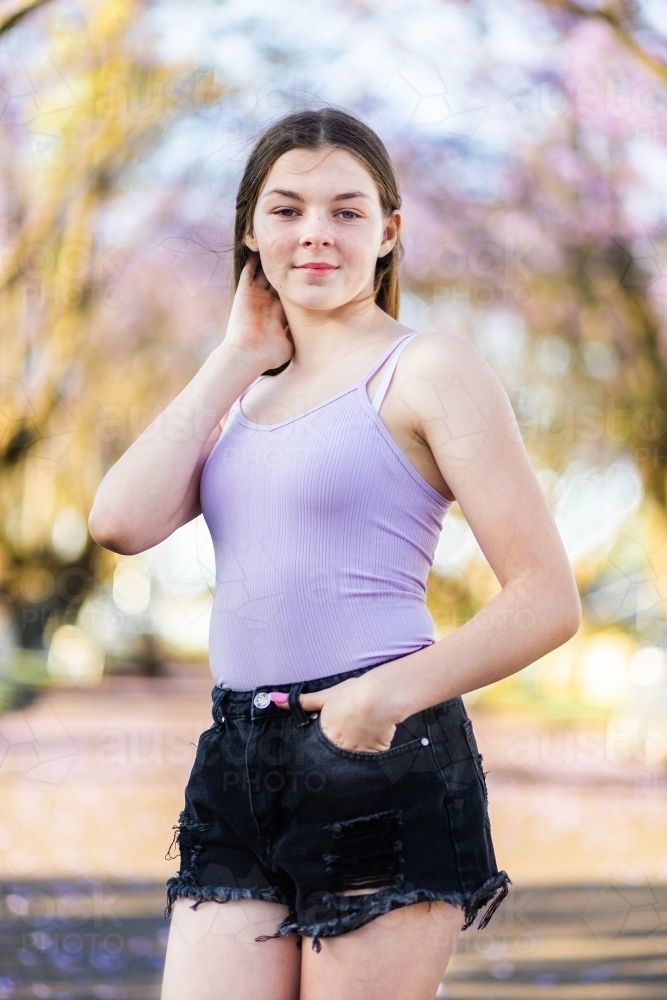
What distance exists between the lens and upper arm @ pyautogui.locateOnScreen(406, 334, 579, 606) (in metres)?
1.01

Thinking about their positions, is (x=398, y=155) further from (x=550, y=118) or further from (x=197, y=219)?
(x=197, y=219)

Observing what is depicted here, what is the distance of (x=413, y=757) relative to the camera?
39.6 inches

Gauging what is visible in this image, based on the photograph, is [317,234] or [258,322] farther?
[258,322]

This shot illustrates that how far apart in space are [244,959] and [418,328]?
253 centimetres

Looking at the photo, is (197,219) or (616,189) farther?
(616,189)

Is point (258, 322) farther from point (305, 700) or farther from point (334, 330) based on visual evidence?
point (305, 700)

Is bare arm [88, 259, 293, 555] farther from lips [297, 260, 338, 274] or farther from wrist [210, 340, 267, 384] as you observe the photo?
lips [297, 260, 338, 274]

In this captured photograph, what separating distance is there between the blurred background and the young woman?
1.99 meters

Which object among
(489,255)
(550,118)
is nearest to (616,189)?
(550,118)

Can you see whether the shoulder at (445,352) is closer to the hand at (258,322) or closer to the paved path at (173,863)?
the hand at (258,322)

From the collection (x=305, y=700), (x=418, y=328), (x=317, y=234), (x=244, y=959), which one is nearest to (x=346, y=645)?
(x=305, y=700)

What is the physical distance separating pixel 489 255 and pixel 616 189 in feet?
2.90

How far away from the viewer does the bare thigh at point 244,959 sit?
104 cm

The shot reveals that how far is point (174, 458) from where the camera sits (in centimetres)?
116
